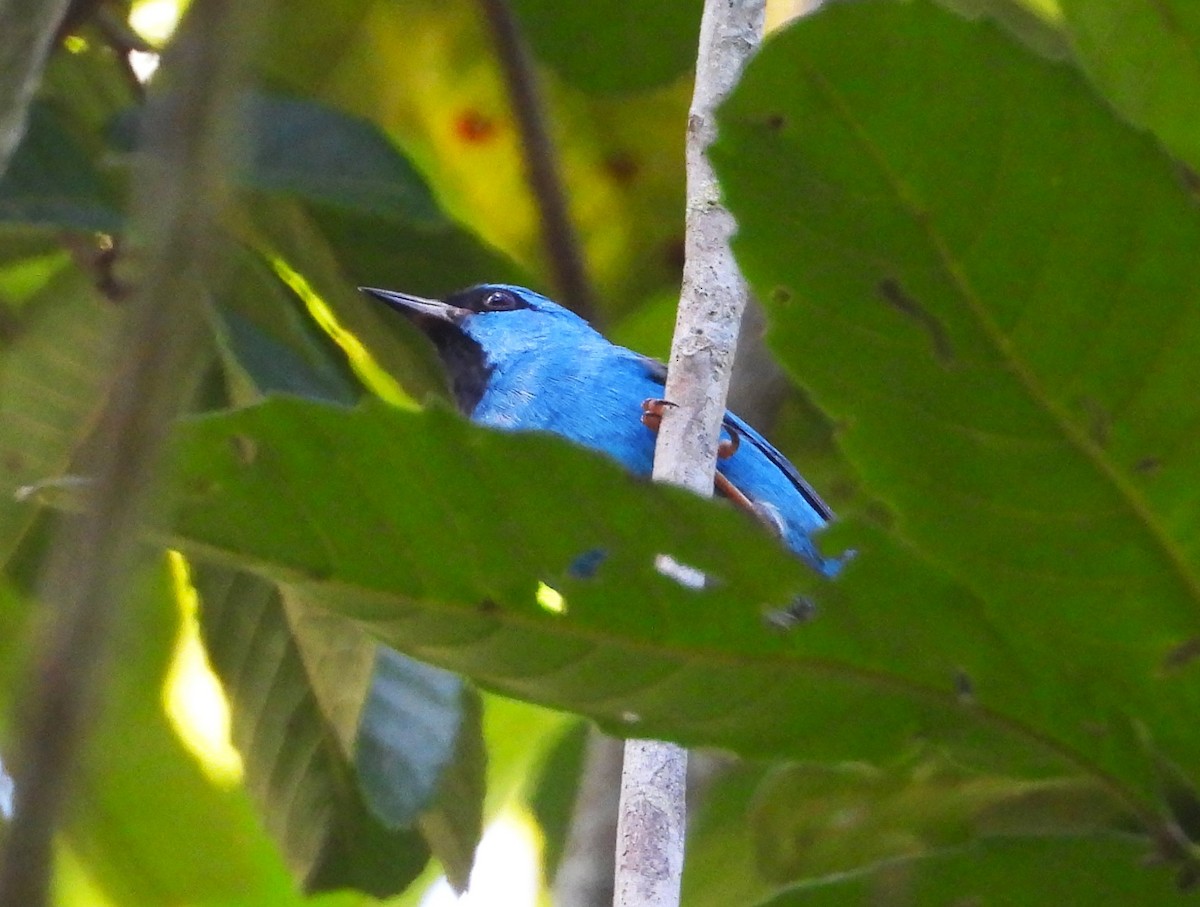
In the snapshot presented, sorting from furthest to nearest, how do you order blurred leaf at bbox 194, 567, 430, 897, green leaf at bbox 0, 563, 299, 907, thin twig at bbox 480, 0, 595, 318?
thin twig at bbox 480, 0, 595, 318 → green leaf at bbox 0, 563, 299, 907 → blurred leaf at bbox 194, 567, 430, 897

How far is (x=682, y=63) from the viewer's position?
391cm

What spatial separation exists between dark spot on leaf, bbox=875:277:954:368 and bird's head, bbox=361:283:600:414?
108 inches

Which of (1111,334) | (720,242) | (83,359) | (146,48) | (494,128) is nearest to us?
(1111,334)

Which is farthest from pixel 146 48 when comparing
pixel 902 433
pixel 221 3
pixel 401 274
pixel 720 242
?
pixel 221 3

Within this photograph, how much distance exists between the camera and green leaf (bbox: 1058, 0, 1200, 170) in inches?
85.7

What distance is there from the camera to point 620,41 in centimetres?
382

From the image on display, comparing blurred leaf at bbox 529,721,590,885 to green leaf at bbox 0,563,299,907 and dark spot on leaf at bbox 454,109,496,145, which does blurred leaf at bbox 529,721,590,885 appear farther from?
dark spot on leaf at bbox 454,109,496,145

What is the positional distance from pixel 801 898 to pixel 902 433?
1.68 feet

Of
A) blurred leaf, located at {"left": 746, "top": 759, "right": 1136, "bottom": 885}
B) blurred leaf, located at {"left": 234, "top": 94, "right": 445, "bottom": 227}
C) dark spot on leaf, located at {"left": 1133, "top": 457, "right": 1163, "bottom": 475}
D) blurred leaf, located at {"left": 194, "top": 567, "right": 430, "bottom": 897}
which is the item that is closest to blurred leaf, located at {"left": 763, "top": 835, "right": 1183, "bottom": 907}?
dark spot on leaf, located at {"left": 1133, "top": 457, "right": 1163, "bottom": 475}

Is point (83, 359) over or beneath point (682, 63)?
beneath

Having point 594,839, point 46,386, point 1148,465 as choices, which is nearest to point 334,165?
point 46,386

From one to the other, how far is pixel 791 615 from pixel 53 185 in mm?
1686

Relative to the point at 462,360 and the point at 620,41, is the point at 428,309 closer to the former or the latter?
the point at 462,360

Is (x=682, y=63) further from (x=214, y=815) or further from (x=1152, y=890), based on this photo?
(x=1152, y=890)
